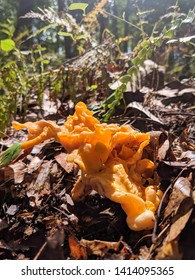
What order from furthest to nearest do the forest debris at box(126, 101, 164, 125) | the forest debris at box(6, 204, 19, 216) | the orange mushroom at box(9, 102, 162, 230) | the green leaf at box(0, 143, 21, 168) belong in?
the forest debris at box(126, 101, 164, 125), the green leaf at box(0, 143, 21, 168), the forest debris at box(6, 204, 19, 216), the orange mushroom at box(9, 102, 162, 230)

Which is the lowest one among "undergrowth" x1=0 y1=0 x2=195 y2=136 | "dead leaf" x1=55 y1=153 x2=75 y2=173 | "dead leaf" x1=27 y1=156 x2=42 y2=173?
"dead leaf" x1=27 y1=156 x2=42 y2=173

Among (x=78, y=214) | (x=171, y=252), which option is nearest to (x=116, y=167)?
(x=78, y=214)

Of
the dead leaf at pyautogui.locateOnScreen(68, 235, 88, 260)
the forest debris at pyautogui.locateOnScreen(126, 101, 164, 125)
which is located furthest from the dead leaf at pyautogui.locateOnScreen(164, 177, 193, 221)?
the forest debris at pyautogui.locateOnScreen(126, 101, 164, 125)

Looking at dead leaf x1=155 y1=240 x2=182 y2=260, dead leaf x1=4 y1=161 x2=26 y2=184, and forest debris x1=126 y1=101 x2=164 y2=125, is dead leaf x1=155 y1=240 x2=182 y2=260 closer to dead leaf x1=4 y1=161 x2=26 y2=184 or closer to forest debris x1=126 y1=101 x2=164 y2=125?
dead leaf x1=4 y1=161 x2=26 y2=184

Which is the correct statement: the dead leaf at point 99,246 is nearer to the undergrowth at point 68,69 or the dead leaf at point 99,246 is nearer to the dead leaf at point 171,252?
the dead leaf at point 171,252

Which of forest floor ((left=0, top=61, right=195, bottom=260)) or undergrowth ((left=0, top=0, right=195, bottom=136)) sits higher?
undergrowth ((left=0, top=0, right=195, bottom=136))

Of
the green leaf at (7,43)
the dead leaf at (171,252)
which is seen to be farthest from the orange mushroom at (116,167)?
the green leaf at (7,43)

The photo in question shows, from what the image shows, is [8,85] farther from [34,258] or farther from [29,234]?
[34,258]
